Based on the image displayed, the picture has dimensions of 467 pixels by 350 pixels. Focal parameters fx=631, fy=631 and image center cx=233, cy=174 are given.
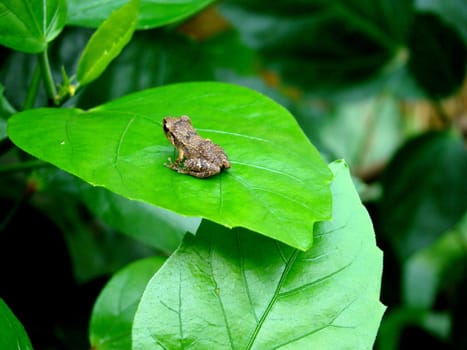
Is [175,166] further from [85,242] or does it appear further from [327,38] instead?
[327,38]

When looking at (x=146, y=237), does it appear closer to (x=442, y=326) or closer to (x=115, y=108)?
(x=115, y=108)

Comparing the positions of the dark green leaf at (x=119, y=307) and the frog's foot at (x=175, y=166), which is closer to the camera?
the frog's foot at (x=175, y=166)

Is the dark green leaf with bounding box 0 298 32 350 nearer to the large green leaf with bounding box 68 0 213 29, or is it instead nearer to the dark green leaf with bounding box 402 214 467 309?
the large green leaf with bounding box 68 0 213 29

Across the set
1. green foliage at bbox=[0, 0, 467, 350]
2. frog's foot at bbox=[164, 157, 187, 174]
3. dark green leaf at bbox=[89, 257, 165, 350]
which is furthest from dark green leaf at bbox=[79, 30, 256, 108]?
frog's foot at bbox=[164, 157, 187, 174]

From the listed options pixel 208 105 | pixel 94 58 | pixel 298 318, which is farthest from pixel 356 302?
pixel 94 58

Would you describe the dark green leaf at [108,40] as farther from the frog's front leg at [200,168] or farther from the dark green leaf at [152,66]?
the dark green leaf at [152,66]

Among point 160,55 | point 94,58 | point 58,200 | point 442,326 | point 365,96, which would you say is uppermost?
point 94,58

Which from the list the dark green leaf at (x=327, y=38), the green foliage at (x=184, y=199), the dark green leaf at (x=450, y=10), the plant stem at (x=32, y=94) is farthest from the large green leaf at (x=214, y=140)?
the dark green leaf at (x=327, y=38)

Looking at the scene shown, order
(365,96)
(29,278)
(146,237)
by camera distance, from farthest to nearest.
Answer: (365,96) < (29,278) < (146,237)
